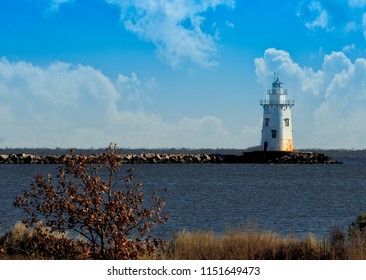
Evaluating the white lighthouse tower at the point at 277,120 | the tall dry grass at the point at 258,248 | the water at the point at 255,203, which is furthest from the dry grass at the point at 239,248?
the white lighthouse tower at the point at 277,120

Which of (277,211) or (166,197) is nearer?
(277,211)

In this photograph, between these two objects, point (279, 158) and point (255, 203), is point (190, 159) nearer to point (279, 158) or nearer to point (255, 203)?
point (279, 158)

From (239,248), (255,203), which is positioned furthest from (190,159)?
(239,248)

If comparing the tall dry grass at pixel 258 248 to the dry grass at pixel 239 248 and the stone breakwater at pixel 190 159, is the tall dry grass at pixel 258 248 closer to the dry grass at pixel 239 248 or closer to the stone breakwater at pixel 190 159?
the dry grass at pixel 239 248

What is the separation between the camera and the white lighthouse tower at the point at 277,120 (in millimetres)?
75500

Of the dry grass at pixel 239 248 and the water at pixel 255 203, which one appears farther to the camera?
the water at pixel 255 203

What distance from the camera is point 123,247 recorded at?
1128cm

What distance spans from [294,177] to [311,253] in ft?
189

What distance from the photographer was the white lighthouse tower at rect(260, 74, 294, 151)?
75.5m

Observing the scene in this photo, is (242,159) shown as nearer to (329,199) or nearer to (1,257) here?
(329,199)

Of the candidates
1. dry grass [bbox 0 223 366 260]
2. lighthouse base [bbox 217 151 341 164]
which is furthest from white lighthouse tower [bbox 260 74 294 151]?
dry grass [bbox 0 223 366 260]

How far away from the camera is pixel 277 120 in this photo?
75.6 meters

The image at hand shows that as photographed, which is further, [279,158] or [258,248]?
[279,158]
